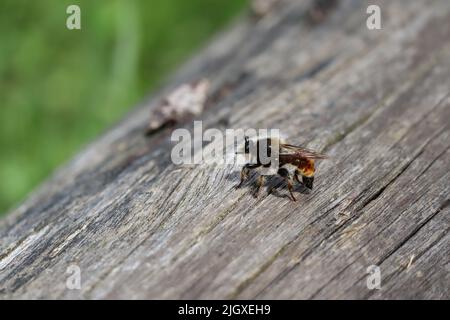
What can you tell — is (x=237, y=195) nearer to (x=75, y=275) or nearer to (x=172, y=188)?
(x=172, y=188)

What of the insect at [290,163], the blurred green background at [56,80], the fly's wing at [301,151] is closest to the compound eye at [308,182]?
the insect at [290,163]

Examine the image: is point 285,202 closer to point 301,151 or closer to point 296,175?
point 296,175

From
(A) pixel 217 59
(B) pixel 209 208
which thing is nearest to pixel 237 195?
(B) pixel 209 208

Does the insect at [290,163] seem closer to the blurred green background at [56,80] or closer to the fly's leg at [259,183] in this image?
the fly's leg at [259,183]

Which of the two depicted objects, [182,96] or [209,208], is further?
[182,96]

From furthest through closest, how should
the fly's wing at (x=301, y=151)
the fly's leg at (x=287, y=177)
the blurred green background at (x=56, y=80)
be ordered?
the blurred green background at (x=56, y=80), the fly's wing at (x=301, y=151), the fly's leg at (x=287, y=177)

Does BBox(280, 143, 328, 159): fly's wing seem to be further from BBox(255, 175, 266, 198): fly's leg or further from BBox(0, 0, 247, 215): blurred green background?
BBox(0, 0, 247, 215): blurred green background
